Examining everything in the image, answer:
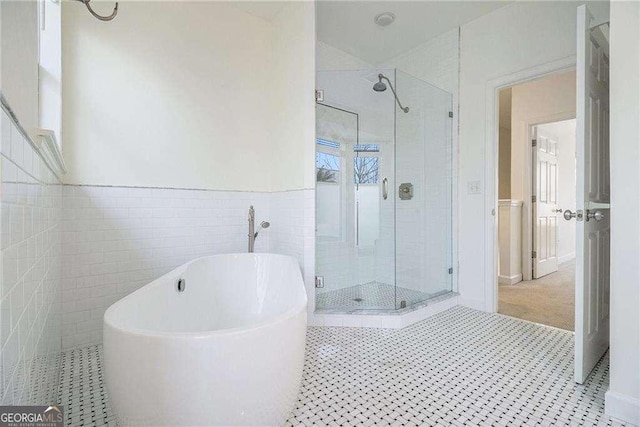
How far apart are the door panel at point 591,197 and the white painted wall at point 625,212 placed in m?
0.16

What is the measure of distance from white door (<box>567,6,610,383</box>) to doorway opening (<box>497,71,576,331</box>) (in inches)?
52.9

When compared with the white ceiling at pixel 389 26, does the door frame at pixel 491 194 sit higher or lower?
lower

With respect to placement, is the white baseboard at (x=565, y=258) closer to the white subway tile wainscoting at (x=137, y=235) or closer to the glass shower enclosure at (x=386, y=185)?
the glass shower enclosure at (x=386, y=185)

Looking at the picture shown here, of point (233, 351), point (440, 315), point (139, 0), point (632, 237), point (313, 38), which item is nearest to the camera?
point (233, 351)

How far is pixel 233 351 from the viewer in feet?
2.61

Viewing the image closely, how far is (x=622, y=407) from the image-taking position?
4.17 ft

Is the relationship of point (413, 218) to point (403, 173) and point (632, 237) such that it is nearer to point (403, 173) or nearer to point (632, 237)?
point (403, 173)

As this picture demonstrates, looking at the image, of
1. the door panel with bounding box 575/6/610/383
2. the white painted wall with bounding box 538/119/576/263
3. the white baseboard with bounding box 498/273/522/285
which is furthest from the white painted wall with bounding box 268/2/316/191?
the white painted wall with bounding box 538/119/576/263

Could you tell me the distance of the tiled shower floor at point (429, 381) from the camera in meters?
1.28

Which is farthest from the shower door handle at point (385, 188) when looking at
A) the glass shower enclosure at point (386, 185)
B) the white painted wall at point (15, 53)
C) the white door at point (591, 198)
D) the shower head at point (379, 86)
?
the white painted wall at point (15, 53)

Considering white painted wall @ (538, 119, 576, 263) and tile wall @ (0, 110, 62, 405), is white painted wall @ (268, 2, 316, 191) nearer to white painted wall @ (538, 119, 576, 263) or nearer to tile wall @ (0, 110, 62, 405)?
tile wall @ (0, 110, 62, 405)

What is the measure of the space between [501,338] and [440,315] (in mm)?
519

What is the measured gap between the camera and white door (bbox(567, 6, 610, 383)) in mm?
1466

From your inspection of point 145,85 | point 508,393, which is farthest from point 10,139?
point 508,393
